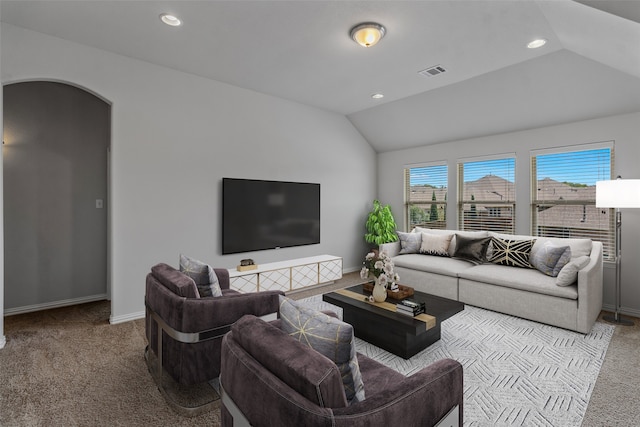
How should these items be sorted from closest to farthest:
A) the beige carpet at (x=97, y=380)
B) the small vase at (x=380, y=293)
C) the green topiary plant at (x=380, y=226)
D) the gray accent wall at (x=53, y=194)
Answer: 1. the beige carpet at (x=97, y=380)
2. the small vase at (x=380, y=293)
3. the gray accent wall at (x=53, y=194)
4. the green topiary plant at (x=380, y=226)

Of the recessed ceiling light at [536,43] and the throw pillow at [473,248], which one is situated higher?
the recessed ceiling light at [536,43]

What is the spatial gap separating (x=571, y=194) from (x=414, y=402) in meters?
4.39

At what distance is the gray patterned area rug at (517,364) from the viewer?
2021 mm

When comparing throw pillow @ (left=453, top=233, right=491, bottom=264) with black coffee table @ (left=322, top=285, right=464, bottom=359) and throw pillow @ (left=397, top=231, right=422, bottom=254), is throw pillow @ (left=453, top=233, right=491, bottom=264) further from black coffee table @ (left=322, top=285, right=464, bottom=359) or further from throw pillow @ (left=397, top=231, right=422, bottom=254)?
black coffee table @ (left=322, top=285, right=464, bottom=359)

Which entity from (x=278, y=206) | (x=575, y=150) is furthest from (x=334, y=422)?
(x=575, y=150)

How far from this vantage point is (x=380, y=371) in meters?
1.68

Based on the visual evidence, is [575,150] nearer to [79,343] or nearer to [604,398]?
[604,398]

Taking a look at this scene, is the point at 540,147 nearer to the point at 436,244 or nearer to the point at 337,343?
the point at 436,244

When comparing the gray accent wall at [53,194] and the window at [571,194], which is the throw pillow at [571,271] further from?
the gray accent wall at [53,194]

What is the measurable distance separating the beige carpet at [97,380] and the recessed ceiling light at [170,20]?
2876 mm

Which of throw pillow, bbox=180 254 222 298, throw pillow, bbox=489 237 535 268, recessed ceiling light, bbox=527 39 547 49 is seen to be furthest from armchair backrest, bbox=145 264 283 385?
recessed ceiling light, bbox=527 39 547 49

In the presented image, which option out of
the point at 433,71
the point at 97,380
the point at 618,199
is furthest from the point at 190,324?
the point at 618,199

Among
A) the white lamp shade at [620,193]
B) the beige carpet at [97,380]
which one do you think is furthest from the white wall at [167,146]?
the white lamp shade at [620,193]

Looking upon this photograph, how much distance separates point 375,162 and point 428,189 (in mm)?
1223
